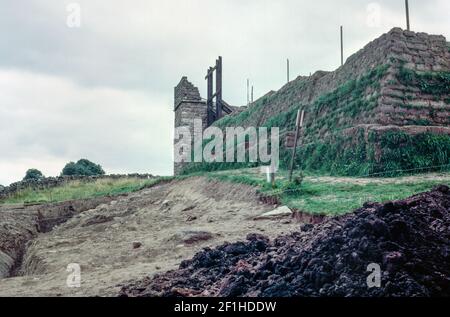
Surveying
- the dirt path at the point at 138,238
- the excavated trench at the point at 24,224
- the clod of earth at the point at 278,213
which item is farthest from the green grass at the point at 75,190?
the clod of earth at the point at 278,213

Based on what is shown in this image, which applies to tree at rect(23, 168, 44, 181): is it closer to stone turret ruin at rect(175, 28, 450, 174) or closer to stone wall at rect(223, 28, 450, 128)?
stone turret ruin at rect(175, 28, 450, 174)

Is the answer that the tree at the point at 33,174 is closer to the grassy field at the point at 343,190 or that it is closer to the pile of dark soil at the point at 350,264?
the grassy field at the point at 343,190

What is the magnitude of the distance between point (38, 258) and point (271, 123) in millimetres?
9075

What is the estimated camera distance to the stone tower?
23719 millimetres

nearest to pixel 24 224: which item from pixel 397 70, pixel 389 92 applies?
pixel 389 92

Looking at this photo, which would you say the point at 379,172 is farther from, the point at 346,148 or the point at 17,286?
the point at 17,286

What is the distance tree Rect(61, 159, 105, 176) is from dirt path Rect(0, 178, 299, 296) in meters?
22.4

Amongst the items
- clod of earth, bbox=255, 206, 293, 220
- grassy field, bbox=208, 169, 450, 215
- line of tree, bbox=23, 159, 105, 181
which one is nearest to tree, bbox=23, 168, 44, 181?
line of tree, bbox=23, 159, 105, 181

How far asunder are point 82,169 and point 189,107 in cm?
1488

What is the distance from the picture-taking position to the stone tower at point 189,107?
77.8 ft

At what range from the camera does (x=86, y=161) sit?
3759cm

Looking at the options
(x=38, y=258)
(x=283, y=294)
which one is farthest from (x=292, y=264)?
(x=38, y=258)

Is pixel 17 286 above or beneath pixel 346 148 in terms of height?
beneath

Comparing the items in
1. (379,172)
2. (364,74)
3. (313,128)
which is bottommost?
(379,172)
